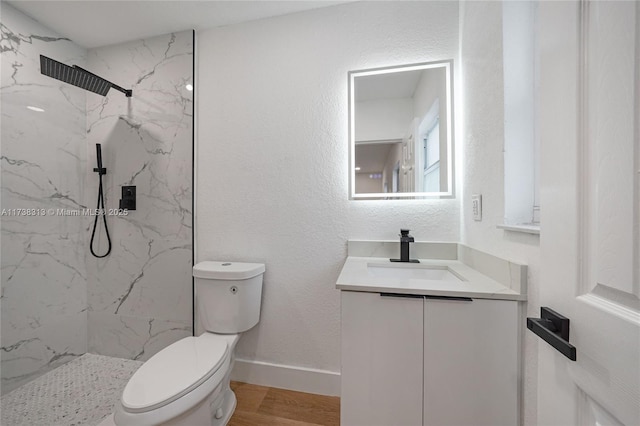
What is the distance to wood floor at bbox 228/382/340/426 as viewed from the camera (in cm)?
126

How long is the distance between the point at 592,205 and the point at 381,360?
29.4 inches

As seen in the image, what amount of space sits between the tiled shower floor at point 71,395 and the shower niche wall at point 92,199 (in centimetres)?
7

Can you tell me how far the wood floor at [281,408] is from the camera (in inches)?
49.7

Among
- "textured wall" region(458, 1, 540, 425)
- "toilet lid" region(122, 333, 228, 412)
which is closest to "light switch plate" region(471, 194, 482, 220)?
"textured wall" region(458, 1, 540, 425)

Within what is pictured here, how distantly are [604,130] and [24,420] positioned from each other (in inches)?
98.9

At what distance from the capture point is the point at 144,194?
5.67 ft

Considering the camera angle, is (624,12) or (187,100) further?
(187,100)

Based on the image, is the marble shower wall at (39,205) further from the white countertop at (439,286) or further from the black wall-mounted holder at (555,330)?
the black wall-mounted holder at (555,330)

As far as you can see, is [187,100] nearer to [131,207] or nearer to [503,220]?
[131,207]

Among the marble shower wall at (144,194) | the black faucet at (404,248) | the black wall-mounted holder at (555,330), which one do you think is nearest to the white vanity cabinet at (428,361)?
the black wall-mounted holder at (555,330)

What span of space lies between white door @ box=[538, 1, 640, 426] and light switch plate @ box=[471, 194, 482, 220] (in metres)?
0.64

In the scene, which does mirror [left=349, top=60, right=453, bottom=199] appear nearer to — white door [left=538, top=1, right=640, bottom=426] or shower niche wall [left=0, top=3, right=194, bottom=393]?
white door [left=538, top=1, right=640, bottom=426]

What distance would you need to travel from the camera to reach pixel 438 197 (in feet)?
4.54

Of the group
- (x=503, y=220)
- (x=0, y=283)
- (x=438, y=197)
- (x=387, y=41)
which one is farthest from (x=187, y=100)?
(x=503, y=220)
